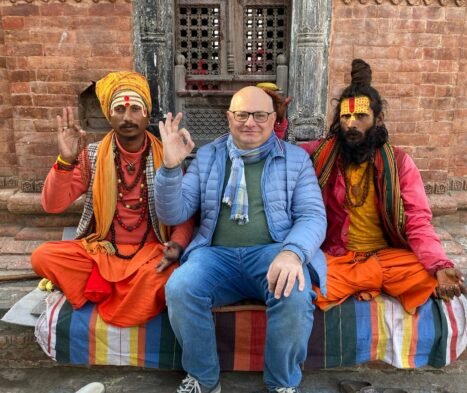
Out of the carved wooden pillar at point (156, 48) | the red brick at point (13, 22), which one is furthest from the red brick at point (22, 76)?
the carved wooden pillar at point (156, 48)

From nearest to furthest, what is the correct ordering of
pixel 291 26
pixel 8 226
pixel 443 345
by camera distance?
pixel 443 345 → pixel 291 26 → pixel 8 226

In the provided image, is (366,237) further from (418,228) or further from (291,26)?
(291,26)

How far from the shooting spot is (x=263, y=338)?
9.41 feet

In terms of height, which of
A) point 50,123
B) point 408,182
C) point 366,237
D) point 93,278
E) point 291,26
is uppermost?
point 291,26

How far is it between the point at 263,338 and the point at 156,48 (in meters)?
2.45

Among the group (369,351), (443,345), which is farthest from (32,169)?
(443,345)

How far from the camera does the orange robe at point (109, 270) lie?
111 inches

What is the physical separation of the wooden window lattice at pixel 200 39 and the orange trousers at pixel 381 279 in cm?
206

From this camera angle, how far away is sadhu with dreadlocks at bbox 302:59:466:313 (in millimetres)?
2840

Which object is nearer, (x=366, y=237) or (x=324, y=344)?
(x=324, y=344)

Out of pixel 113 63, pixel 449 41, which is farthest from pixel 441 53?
pixel 113 63

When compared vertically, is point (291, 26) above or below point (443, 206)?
above

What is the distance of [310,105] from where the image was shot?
396 cm

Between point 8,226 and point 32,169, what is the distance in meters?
0.63
